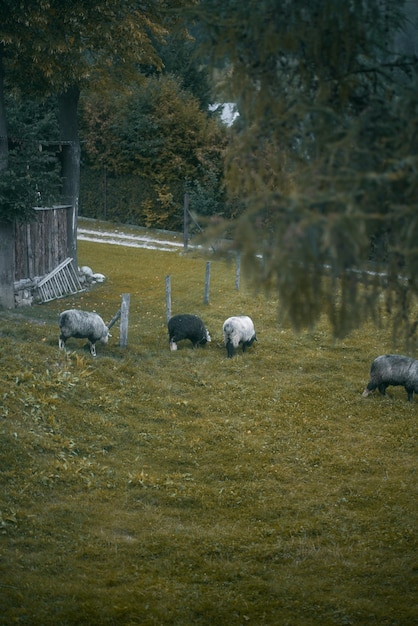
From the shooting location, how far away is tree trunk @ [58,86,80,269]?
85.1 feet

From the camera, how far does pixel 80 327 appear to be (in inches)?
700

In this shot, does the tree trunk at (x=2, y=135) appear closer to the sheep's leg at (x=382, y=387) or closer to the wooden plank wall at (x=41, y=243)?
the wooden plank wall at (x=41, y=243)

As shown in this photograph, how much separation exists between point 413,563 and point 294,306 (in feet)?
17.6

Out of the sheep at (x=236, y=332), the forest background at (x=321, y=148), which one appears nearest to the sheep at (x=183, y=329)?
the sheep at (x=236, y=332)

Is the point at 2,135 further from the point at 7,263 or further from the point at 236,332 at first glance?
the point at 236,332

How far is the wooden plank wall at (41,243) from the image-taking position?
907 inches

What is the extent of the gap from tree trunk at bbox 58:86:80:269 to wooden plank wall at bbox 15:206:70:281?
0.92ft

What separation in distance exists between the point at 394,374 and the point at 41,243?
12.8 m

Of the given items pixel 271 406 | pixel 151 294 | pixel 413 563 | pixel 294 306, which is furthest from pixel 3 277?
pixel 294 306

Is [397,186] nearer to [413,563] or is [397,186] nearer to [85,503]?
[413,563]

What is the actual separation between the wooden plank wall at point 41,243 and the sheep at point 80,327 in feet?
17.7

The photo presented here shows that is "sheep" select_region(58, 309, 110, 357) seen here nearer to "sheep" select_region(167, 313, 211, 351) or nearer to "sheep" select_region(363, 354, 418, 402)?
"sheep" select_region(167, 313, 211, 351)

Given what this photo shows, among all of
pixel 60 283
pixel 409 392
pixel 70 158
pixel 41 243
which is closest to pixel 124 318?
pixel 409 392

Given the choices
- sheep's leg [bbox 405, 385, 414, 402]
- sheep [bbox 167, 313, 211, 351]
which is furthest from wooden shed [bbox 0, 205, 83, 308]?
sheep's leg [bbox 405, 385, 414, 402]
